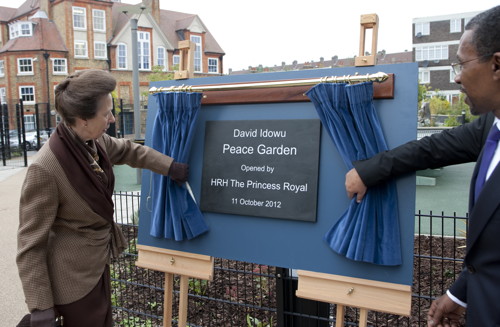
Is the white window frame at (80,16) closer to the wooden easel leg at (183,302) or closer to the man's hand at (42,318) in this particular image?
the wooden easel leg at (183,302)

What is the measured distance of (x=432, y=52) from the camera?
165 feet

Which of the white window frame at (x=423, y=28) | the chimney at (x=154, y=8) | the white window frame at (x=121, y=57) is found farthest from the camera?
the white window frame at (x=423, y=28)

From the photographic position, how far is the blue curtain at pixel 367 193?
2.10m

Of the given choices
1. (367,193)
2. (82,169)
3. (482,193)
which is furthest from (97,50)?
(482,193)

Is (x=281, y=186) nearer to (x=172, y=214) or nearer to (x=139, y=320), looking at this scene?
(x=172, y=214)

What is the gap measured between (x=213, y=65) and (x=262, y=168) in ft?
142

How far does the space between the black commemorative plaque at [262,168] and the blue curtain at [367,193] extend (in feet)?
0.60

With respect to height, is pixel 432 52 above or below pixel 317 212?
above

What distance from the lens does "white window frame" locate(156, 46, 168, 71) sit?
40156 millimetres

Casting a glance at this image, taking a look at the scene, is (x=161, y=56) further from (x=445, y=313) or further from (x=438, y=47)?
(x=445, y=313)

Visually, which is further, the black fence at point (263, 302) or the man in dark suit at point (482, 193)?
the black fence at point (263, 302)

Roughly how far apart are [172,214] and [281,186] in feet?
2.44

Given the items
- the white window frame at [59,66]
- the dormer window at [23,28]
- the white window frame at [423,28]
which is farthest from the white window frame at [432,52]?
the dormer window at [23,28]

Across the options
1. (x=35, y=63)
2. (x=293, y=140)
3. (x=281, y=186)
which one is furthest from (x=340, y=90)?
(x=35, y=63)
